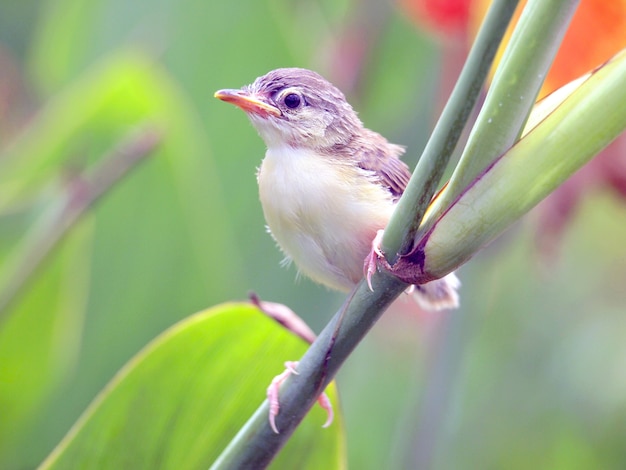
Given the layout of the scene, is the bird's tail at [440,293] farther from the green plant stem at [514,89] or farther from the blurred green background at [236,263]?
the green plant stem at [514,89]

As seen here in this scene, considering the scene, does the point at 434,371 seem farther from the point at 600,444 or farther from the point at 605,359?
the point at 605,359

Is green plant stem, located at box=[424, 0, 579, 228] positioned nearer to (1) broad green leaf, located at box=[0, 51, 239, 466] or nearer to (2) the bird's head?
A: (2) the bird's head

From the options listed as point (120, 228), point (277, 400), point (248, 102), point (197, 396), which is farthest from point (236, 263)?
point (277, 400)

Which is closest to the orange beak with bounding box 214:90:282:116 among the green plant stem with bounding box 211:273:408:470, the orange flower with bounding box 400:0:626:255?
the orange flower with bounding box 400:0:626:255

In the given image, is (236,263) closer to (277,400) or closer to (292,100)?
(292,100)

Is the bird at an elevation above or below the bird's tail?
above

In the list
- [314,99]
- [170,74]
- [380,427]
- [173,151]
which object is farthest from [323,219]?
[380,427]

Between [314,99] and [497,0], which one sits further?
[314,99]
